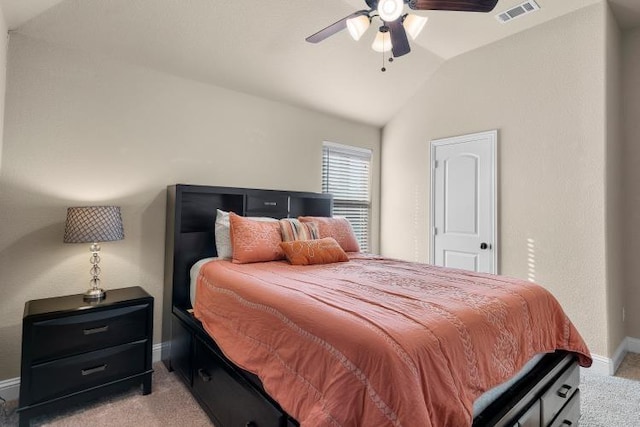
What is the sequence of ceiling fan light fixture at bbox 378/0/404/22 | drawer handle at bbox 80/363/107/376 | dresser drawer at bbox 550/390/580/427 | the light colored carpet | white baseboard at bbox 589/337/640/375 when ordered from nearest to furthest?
1. dresser drawer at bbox 550/390/580/427
2. ceiling fan light fixture at bbox 378/0/404/22
3. the light colored carpet
4. drawer handle at bbox 80/363/107/376
5. white baseboard at bbox 589/337/640/375

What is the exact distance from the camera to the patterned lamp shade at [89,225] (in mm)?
2232

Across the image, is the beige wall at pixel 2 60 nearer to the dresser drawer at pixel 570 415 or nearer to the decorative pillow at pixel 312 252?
the decorative pillow at pixel 312 252

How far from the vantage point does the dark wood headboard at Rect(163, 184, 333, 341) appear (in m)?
2.81

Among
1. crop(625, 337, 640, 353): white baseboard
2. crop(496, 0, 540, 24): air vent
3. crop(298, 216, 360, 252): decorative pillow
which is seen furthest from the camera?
crop(298, 216, 360, 252): decorative pillow

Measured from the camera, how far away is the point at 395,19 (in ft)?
6.78

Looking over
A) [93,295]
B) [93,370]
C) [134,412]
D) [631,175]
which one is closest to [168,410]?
[134,412]

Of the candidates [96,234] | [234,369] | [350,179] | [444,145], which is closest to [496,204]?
[444,145]

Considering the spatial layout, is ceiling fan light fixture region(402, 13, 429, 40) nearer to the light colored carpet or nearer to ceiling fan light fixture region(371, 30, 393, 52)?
ceiling fan light fixture region(371, 30, 393, 52)

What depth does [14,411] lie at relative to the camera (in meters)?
2.14

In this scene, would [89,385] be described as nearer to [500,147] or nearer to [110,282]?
[110,282]

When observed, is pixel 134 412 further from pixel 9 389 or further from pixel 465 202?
pixel 465 202

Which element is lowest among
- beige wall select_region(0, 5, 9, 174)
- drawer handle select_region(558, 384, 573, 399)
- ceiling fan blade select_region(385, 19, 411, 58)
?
drawer handle select_region(558, 384, 573, 399)

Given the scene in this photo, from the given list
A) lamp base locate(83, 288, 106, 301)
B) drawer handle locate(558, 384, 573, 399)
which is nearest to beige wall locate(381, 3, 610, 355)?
drawer handle locate(558, 384, 573, 399)

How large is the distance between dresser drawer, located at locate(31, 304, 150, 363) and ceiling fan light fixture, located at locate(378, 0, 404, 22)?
8.19 ft
